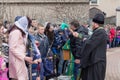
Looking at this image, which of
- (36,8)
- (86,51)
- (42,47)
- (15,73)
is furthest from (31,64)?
(36,8)

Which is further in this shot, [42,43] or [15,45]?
[42,43]

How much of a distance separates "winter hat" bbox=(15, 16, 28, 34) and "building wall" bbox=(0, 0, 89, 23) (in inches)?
1179

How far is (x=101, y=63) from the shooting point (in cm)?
862

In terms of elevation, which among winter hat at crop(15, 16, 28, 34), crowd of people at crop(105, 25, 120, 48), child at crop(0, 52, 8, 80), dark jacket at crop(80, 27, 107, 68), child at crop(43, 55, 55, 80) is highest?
winter hat at crop(15, 16, 28, 34)

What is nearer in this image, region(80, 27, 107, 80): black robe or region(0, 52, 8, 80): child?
region(0, 52, 8, 80): child

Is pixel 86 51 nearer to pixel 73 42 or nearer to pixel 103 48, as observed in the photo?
pixel 103 48

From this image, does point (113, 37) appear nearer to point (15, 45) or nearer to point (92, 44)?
point (92, 44)

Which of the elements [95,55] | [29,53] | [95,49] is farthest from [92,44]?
[29,53]

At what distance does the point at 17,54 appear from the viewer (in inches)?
311

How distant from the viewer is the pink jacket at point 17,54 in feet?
26.0

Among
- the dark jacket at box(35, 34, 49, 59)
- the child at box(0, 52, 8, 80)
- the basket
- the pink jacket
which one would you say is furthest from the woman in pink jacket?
the basket

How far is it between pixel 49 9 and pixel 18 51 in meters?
36.4

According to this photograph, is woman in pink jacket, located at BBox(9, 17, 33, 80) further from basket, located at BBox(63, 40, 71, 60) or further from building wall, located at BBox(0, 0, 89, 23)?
building wall, located at BBox(0, 0, 89, 23)

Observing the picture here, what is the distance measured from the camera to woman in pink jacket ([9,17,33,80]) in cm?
793
